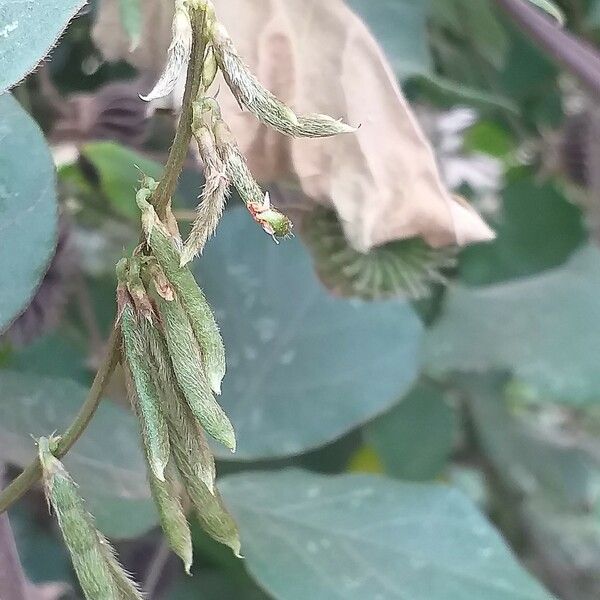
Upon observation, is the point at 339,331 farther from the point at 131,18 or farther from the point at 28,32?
the point at 28,32

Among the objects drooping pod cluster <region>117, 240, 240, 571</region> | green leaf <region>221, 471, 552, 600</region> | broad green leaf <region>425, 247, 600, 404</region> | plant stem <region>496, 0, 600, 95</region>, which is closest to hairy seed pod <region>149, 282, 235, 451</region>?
drooping pod cluster <region>117, 240, 240, 571</region>

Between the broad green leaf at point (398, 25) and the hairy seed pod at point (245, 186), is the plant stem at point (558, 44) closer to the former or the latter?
the broad green leaf at point (398, 25)

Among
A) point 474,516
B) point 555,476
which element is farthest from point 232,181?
point 555,476

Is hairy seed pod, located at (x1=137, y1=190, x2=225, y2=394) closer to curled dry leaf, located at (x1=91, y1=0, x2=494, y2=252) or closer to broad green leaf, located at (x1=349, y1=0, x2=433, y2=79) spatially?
curled dry leaf, located at (x1=91, y1=0, x2=494, y2=252)

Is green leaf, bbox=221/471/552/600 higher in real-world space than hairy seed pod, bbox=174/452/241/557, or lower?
lower

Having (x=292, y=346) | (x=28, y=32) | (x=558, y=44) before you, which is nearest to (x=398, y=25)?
(x=558, y=44)

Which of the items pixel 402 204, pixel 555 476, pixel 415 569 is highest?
pixel 402 204

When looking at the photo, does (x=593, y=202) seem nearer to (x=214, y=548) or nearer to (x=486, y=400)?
(x=486, y=400)
